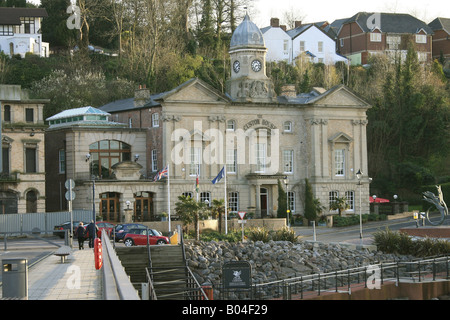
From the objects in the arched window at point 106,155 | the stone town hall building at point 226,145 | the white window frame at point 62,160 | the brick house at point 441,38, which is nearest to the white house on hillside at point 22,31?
the stone town hall building at point 226,145

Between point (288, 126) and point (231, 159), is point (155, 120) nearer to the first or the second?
point (231, 159)

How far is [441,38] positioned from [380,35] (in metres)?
12.5

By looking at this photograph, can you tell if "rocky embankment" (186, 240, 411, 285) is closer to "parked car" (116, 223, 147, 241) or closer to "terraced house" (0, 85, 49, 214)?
"parked car" (116, 223, 147, 241)

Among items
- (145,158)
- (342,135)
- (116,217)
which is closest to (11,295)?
(116,217)

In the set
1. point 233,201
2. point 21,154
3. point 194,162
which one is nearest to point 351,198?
point 233,201

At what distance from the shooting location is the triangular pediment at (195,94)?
65.8 metres

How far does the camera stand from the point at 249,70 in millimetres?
70562

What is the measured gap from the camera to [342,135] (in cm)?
7194

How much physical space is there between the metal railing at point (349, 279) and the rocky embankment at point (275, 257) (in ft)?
8.09

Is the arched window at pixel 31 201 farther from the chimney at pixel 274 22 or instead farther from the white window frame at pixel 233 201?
the chimney at pixel 274 22

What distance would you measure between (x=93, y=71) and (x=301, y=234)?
38002mm

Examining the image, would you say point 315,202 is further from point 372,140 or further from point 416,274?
point 416,274

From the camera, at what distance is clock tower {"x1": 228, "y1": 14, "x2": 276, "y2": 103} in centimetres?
7031

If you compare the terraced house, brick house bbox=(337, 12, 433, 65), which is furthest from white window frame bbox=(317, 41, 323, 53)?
the terraced house
